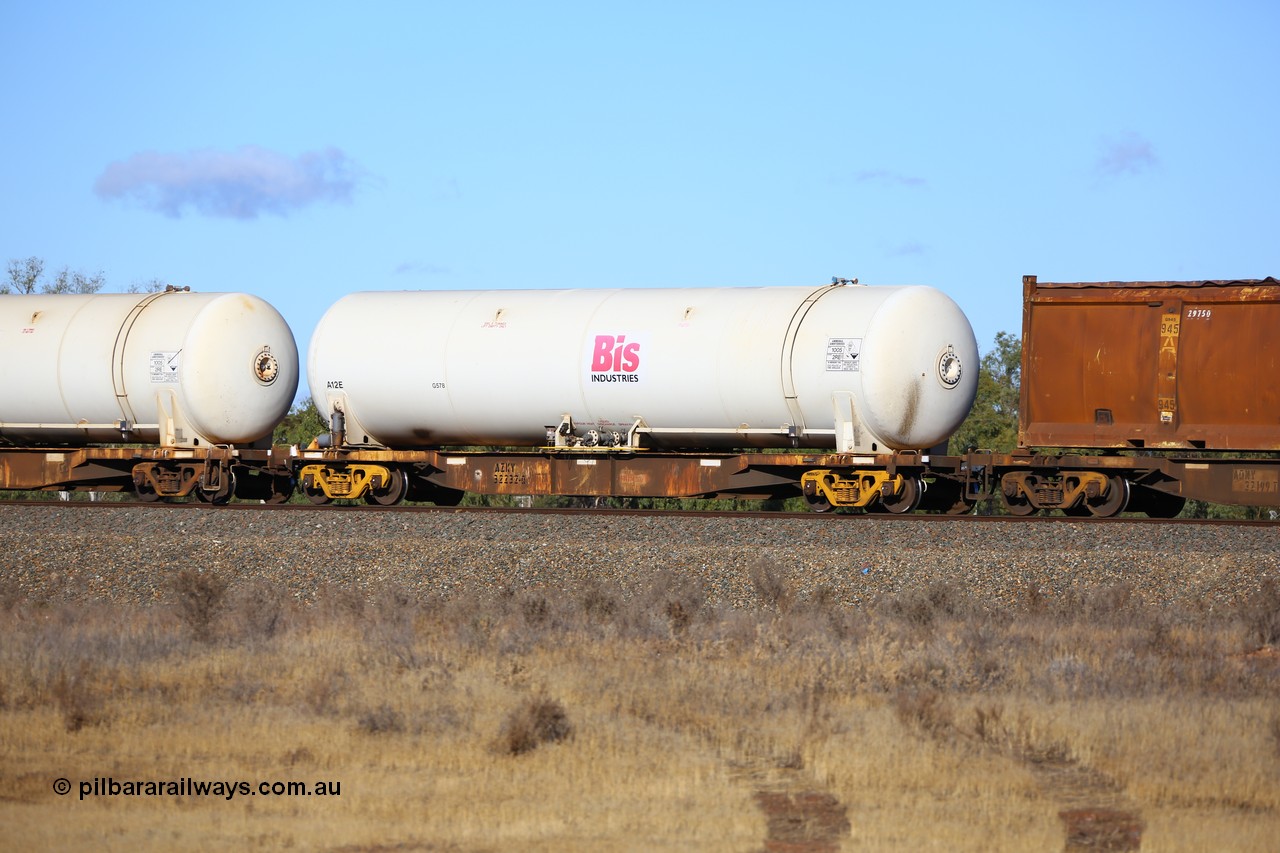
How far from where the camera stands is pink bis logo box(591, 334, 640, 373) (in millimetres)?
19188

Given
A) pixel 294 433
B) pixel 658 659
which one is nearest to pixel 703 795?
pixel 658 659

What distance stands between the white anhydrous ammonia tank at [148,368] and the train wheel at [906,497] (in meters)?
9.82

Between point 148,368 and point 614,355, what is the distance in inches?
292

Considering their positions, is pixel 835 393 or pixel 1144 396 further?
pixel 1144 396

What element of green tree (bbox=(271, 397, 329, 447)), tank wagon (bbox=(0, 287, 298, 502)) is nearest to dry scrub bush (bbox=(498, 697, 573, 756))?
tank wagon (bbox=(0, 287, 298, 502))

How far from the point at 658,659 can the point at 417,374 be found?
10648mm

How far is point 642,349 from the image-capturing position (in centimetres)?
1917

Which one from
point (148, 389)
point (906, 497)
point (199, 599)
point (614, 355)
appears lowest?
point (199, 599)

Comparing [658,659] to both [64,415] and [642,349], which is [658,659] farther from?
[64,415]

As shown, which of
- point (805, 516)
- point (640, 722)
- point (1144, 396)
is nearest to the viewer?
point (640, 722)

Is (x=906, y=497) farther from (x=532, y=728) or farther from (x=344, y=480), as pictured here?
(x=532, y=728)

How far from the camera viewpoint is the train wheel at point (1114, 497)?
60.6 ft

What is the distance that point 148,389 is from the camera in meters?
21.2

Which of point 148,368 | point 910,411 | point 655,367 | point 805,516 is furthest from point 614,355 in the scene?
point 148,368
